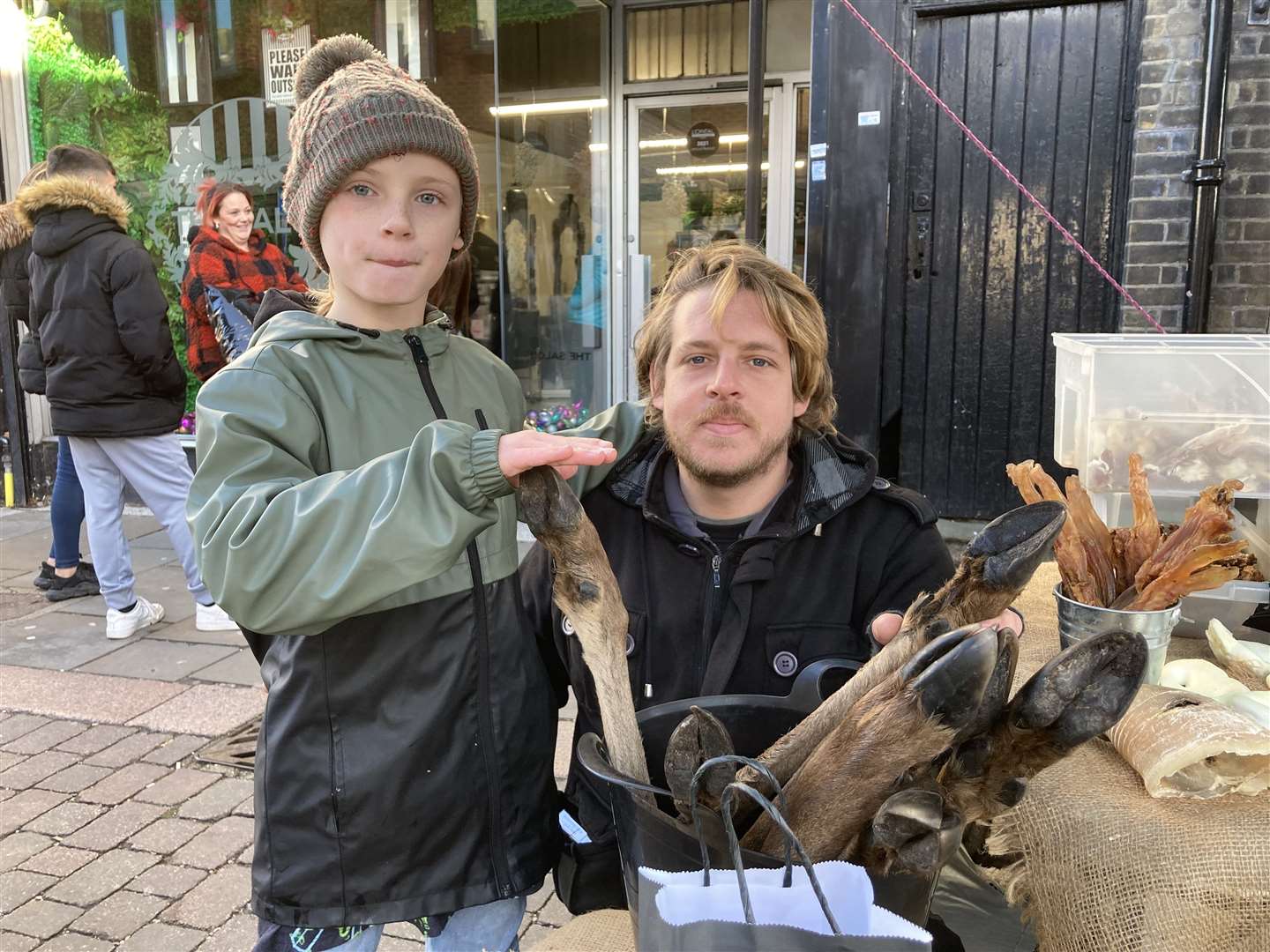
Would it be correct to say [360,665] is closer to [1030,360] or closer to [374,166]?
[374,166]

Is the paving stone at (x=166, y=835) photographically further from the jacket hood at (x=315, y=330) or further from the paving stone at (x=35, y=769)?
the jacket hood at (x=315, y=330)

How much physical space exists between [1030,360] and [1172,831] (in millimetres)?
4115

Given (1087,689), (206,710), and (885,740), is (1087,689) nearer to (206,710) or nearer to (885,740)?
(885,740)

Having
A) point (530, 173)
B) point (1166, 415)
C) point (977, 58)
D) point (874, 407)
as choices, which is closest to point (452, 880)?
point (1166, 415)

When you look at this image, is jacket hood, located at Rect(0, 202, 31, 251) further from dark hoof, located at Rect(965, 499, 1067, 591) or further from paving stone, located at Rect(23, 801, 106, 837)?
dark hoof, located at Rect(965, 499, 1067, 591)

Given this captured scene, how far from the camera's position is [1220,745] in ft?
4.32

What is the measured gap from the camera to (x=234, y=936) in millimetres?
2744

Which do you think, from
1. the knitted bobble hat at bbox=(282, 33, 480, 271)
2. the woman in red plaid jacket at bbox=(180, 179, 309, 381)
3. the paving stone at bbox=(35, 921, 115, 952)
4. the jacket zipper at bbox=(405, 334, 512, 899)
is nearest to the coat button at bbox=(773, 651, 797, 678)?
the jacket zipper at bbox=(405, 334, 512, 899)

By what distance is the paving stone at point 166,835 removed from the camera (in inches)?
125

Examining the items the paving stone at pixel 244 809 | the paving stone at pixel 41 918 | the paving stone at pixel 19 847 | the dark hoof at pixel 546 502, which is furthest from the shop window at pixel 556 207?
the dark hoof at pixel 546 502

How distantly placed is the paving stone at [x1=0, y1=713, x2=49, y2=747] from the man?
3033 mm

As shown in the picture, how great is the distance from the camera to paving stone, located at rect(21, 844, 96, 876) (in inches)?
119

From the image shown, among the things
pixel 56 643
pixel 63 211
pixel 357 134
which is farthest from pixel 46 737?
pixel 357 134

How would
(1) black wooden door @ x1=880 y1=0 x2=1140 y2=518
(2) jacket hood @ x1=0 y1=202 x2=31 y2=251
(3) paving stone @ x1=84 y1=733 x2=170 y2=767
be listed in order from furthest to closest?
(2) jacket hood @ x1=0 y1=202 x2=31 y2=251
(1) black wooden door @ x1=880 y1=0 x2=1140 y2=518
(3) paving stone @ x1=84 y1=733 x2=170 y2=767
